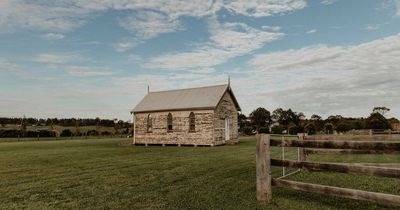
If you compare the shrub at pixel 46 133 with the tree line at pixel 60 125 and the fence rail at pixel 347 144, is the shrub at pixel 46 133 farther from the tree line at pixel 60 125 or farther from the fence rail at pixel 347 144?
the fence rail at pixel 347 144

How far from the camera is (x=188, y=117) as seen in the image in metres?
31.3

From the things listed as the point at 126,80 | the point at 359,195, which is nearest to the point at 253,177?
the point at 359,195

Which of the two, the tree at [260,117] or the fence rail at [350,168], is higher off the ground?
the tree at [260,117]

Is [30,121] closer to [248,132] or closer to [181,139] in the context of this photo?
[248,132]

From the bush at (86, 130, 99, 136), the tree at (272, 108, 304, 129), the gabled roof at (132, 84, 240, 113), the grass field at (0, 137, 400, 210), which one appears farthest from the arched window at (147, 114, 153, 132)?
the tree at (272, 108, 304, 129)

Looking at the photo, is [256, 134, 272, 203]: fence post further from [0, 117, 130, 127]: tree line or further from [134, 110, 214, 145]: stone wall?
[0, 117, 130, 127]: tree line

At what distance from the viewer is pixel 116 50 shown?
94.9 feet

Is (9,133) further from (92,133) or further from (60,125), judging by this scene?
(60,125)

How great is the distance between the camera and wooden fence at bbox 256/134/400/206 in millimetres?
5363

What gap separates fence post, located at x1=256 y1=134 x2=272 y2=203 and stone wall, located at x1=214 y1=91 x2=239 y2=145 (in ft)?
75.8

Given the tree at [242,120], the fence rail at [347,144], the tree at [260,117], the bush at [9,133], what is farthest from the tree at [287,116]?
the fence rail at [347,144]

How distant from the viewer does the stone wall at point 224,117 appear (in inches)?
1209

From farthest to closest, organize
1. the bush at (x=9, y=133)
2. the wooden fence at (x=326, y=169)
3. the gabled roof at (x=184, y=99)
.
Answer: the bush at (x=9, y=133) < the gabled roof at (x=184, y=99) < the wooden fence at (x=326, y=169)

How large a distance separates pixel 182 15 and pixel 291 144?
18.7 meters
